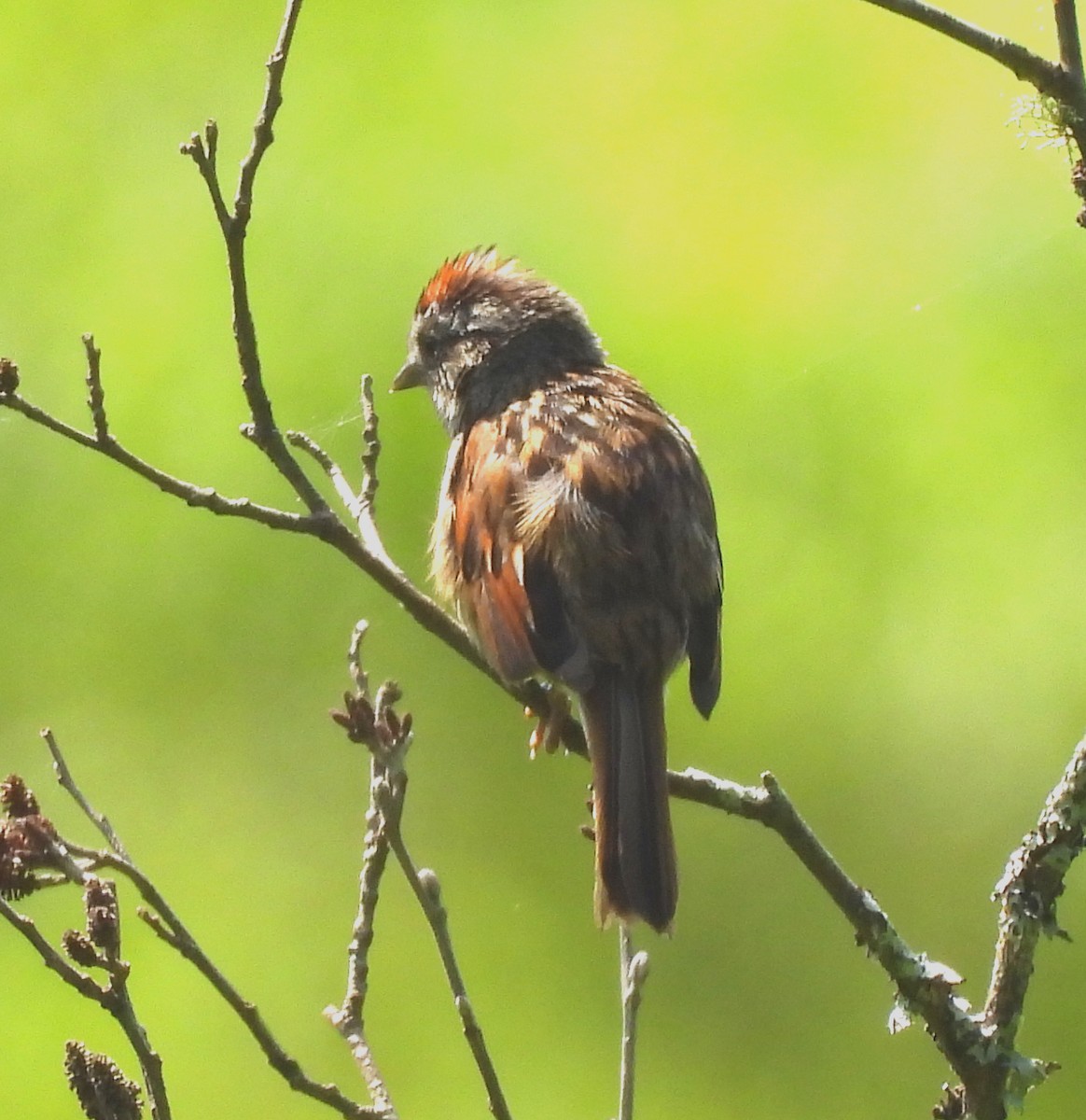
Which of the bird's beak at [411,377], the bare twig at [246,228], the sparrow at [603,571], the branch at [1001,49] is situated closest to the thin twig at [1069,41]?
the branch at [1001,49]

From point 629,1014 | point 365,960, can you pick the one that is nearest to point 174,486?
point 365,960

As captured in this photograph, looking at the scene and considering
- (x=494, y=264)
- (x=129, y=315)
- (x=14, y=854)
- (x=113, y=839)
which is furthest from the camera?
(x=129, y=315)

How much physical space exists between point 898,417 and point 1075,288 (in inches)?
25.4

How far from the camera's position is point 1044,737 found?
464cm

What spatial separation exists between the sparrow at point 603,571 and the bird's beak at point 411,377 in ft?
1.32

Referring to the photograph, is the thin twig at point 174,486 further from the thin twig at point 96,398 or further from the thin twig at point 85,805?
the thin twig at point 85,805

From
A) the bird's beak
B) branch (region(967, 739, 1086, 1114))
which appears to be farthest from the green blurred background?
branch (region(967, 739, 1086, 1114))

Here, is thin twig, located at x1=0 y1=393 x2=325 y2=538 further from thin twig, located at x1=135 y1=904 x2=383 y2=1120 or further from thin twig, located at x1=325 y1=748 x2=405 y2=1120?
thin twig, located at x1=135 y1=904 x2=383 y2=1120

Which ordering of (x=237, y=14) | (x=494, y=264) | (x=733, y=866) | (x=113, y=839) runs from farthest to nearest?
(x=237, y=14) → (x=733, y=866) → (x=494, y=264) → (x=113, y=839)

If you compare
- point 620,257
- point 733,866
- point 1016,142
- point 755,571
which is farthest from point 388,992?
point 1016,142

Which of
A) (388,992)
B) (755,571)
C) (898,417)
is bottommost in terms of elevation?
(388,992)

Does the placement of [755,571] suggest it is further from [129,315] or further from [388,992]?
[129,315]

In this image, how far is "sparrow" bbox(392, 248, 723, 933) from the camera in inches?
112

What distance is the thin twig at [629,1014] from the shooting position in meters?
2.37
